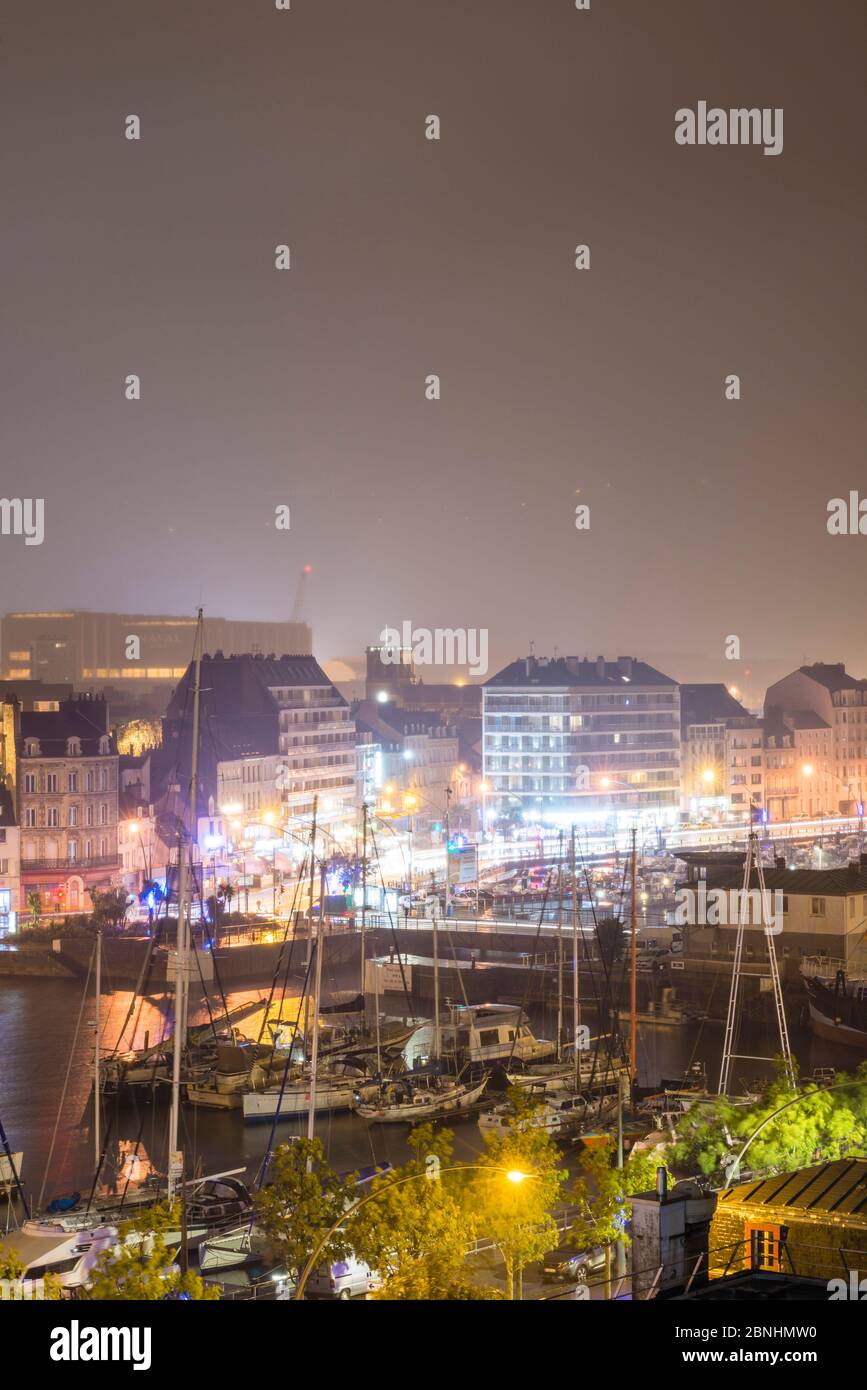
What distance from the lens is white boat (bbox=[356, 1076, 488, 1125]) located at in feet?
60.9

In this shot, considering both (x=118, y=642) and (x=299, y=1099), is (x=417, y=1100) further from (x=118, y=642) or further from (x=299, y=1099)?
(x=118, y=642)

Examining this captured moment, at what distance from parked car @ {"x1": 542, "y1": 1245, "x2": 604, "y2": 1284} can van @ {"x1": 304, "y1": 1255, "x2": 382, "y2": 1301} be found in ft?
4.36

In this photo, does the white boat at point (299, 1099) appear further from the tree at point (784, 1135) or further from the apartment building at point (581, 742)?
the apartment building at point (581, 742)

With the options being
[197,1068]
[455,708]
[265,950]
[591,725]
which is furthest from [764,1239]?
[455,708]

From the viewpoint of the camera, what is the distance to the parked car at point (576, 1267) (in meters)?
11.0

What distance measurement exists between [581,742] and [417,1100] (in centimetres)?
3572

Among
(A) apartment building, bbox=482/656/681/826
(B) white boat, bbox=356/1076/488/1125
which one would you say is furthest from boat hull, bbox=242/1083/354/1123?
(A) apartment building, bbox=482/656/681/826

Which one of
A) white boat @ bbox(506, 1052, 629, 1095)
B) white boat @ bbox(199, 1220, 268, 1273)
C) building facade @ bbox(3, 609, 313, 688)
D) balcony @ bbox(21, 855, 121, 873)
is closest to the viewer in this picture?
white boat @ bbox(199, 1220, 268, 1273)

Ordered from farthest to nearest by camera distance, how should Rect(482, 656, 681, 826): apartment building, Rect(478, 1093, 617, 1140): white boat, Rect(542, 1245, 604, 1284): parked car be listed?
Rect(482, 656, 681, 826): apartment building
Rect(478, 1093, 617, 1140): white boat
Rect(542, 1245, 604, 1284): parked car

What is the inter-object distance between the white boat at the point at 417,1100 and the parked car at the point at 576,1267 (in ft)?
23.6

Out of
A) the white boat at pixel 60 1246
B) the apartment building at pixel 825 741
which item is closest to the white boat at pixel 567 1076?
the white boat at pixel 60 1246

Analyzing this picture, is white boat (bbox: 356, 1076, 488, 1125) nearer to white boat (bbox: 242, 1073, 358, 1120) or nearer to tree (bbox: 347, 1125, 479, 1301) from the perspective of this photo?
white boat (bbox: 242, 1073, 358, 1120)

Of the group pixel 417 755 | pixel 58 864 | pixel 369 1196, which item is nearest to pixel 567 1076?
pixel 369 1196
